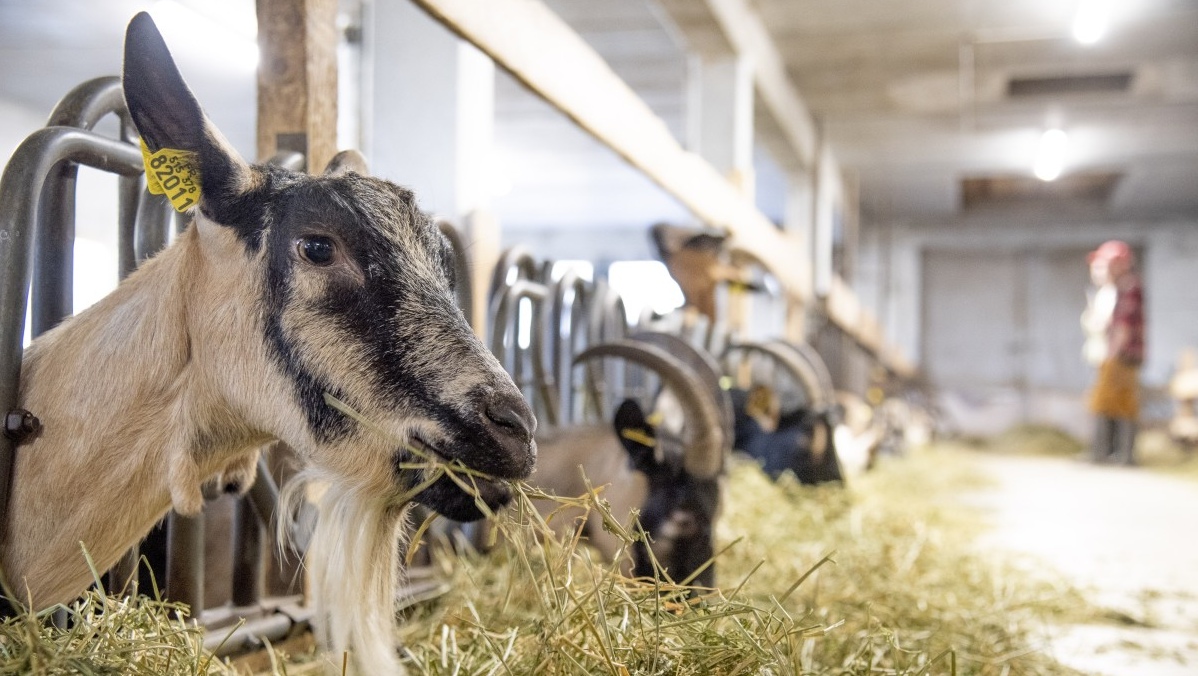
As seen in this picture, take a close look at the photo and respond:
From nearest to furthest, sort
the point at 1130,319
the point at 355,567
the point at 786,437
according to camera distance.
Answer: the point at 355,567, the point at 786,437, the point at 1130,319

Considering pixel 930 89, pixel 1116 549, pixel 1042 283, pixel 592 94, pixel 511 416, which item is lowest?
pixel 1116 549

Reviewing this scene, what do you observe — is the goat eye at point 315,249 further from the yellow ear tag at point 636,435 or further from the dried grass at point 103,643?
the yellow ear tag at point 636,435

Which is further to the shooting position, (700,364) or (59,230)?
(700,364)

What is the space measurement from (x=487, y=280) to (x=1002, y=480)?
23.1 feet

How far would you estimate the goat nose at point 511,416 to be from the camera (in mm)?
1236

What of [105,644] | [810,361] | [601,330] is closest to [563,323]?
[601,330]

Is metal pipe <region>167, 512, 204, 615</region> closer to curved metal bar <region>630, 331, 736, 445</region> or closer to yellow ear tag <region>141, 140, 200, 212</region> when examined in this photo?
yellow ear tag <region>141, 140, 200, 212</region>

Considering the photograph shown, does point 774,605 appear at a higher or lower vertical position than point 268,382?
lower

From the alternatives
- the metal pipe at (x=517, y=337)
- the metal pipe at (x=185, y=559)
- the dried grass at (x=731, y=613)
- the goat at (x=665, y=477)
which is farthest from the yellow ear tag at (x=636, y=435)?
the metal pipe at (x=185, y=559)

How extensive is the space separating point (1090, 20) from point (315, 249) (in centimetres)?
643

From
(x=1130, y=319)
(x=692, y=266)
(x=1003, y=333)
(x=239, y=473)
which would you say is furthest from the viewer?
(x=1003, y=333)

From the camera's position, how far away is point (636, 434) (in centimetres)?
264

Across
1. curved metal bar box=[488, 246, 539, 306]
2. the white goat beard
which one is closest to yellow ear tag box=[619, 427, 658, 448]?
curved metal bar box=[488, 246, 539, 306]

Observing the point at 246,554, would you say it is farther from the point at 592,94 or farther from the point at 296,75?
the point at 592,94
